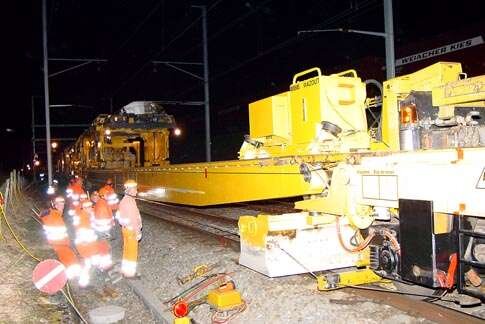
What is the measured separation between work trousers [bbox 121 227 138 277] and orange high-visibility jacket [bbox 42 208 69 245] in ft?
3.15

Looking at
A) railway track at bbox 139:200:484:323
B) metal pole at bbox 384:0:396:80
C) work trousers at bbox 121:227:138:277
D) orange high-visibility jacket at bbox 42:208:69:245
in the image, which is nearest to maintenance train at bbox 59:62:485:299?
railway track at bbox 139:200:484:323

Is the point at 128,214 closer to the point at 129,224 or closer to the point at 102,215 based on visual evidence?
the point at 129,224

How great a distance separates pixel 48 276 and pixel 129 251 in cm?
138

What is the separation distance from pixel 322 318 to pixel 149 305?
2490 millimetres

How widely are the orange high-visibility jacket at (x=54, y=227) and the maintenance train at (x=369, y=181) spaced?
223 cm

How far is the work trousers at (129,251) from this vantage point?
712cm

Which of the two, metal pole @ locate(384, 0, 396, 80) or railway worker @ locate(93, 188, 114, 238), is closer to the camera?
railway worker @ locate(93, 188, 114, 238)

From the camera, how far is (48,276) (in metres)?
5.98

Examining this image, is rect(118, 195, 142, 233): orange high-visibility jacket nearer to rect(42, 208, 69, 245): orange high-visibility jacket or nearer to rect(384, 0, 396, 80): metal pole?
rect(42, 208, 69, 245): orange high-visibility jacket

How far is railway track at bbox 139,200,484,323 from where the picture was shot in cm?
424

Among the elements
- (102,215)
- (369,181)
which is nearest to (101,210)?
(102,215)

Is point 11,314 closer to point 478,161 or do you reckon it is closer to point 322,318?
point 322,318

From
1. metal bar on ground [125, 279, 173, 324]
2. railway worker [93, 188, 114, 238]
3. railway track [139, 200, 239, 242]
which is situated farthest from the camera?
railway track [139, 200, 239, 242]

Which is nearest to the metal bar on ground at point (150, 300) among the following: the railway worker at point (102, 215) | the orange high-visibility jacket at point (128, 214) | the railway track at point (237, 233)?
the orange high-visibility jacket at point (128, 214)
